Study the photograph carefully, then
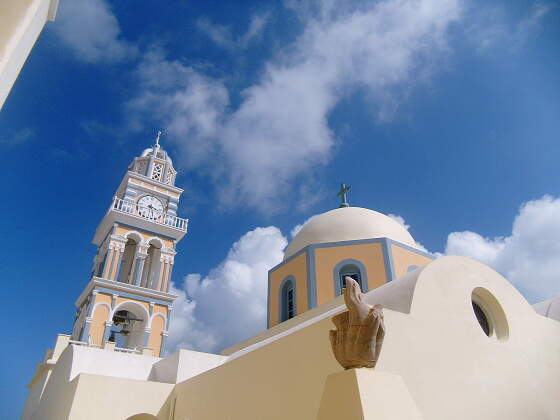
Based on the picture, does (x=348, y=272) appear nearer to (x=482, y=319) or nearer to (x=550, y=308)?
(x=482, y=319)

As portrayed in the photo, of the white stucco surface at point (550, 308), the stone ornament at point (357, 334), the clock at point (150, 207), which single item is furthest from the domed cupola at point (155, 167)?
the stone ornament at point (357, 334)

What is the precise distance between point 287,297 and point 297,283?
750mm

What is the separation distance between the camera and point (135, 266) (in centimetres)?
1784

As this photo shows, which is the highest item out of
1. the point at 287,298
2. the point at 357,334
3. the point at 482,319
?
Result: the point at 287,298

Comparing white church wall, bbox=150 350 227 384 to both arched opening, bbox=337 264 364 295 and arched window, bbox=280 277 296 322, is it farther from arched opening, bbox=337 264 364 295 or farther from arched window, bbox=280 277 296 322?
arched opening, bbox=337 264 364 295

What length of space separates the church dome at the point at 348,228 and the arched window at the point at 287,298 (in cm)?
100

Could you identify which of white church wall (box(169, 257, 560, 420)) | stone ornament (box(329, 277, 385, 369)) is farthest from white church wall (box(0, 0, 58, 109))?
white church wall (box(169, 257, 560, 420))

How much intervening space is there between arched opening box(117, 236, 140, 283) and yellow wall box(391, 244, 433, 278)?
12.1 metres

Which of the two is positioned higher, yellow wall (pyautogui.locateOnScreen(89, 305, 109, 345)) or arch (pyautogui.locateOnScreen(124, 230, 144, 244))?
arch (pyautogui.locateOnScreen(124, 230, 144, 244))

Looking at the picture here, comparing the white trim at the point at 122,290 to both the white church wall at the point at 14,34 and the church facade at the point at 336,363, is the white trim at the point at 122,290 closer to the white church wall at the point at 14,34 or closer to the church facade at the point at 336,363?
the church facade at the point at 336,363

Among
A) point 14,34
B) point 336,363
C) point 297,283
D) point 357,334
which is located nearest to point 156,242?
point 297,283

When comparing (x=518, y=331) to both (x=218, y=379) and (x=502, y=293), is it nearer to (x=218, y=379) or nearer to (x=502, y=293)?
(x=502, y=293)

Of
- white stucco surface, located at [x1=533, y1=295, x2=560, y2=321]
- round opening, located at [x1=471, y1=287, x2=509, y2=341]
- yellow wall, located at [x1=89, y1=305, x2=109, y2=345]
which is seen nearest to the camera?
round opening, located at [x1=471, y1=287, x2=509, y2=341]

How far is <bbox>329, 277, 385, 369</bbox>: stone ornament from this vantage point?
12.6 feet
